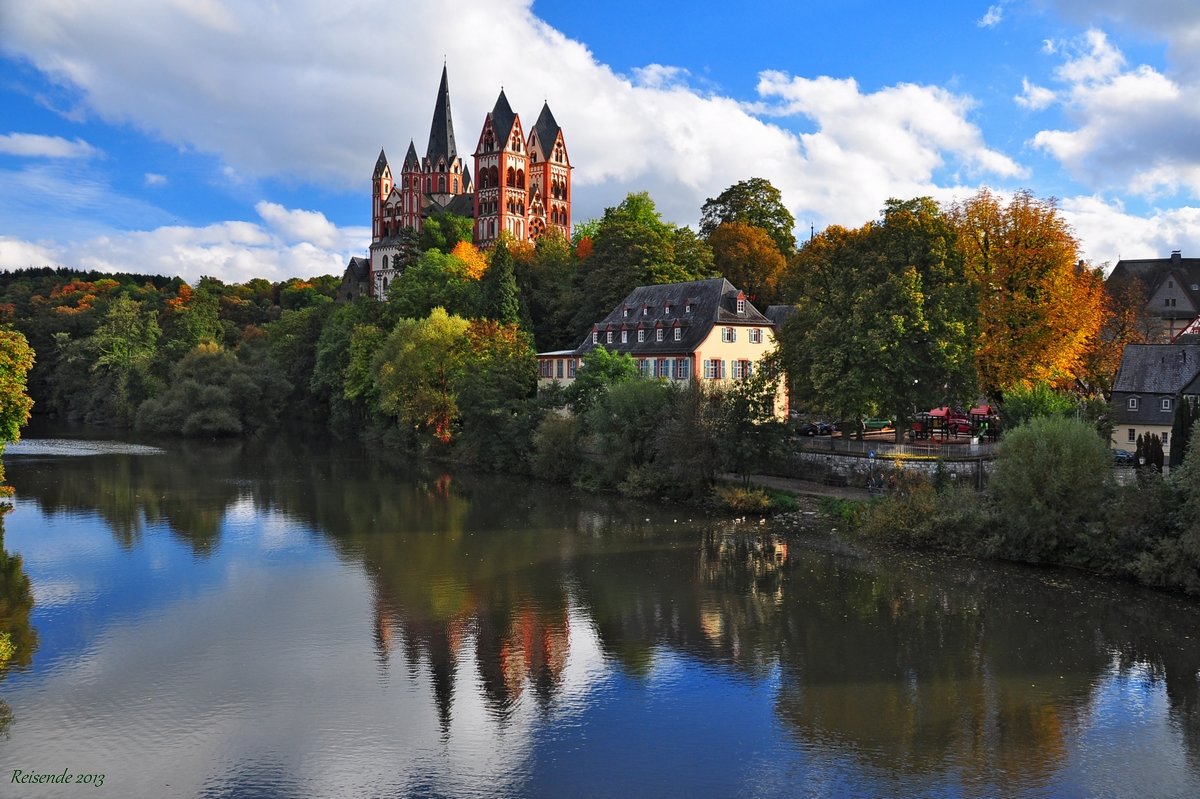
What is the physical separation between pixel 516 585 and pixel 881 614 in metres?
10.0

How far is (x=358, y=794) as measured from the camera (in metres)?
14.9

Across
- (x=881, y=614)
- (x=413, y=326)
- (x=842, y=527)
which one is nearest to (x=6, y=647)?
(x=881, y=614)

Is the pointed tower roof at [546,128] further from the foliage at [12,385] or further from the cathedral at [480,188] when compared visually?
the foliage at [12,385]

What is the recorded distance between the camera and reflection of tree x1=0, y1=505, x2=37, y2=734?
19.9 m

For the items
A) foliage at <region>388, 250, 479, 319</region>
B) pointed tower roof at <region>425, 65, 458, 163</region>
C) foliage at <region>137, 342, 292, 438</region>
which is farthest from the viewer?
pointed tower roof at <region>425, 65, 458, 163</region>

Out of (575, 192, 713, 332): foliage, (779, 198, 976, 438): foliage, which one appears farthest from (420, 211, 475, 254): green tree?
(779, 198, 976, 438): foliage

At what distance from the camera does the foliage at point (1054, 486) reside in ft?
88.8

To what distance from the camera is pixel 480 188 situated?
97.4m

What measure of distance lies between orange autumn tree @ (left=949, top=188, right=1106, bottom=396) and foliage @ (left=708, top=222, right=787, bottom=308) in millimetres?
24183

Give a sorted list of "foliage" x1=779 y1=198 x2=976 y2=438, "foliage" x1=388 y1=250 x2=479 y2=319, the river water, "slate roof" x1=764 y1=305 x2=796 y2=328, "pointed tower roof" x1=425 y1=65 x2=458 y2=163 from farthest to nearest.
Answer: "pointed tower roof" x1=425 y1=65 x2=458 y2=163
"foliage" x1=388 y1=250 x2=479 y2=319
"slate roof" x1=764 y1=305 x2=796 y2=328
"foliage" x1=779 y1=198 x2=976 y2=438
the river water

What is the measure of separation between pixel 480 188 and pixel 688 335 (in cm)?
5476

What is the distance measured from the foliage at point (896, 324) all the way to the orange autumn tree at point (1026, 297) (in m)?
1.69

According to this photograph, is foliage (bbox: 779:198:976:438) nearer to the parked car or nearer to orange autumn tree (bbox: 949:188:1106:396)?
orange autumn tree (bbox: 949:188:1106:396)

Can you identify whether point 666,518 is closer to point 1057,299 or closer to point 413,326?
point 1057,299
